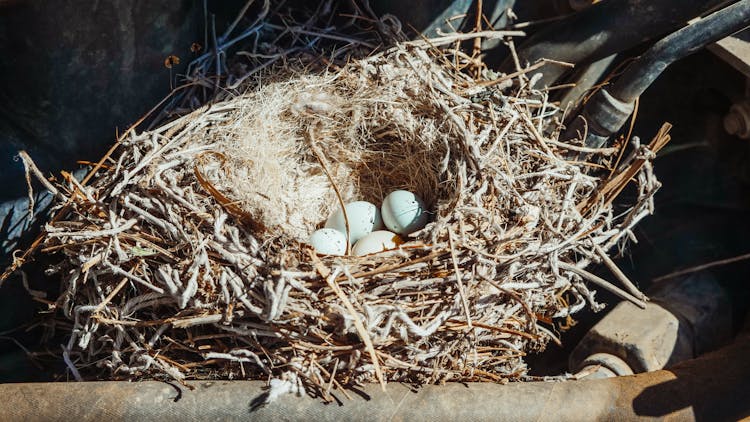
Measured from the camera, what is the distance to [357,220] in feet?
6.40

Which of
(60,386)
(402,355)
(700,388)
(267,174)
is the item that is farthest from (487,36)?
(60,386)

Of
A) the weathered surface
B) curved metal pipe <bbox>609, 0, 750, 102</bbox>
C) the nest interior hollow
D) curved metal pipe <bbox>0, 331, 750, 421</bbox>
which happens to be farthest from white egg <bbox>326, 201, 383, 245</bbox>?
curved metal pipe <bbox>609, 0, 750, 102</bbox>

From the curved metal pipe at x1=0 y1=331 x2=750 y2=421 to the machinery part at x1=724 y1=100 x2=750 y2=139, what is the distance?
683mm

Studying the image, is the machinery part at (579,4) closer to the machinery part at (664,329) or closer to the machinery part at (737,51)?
the machinery part at (737,51)

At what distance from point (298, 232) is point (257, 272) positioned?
1.11ft

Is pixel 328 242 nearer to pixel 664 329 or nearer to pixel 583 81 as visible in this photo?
pixel 583 81

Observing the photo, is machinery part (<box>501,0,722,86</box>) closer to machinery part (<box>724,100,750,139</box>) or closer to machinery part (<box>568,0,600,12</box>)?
machinery part (<box>568,0,600,12</box>)

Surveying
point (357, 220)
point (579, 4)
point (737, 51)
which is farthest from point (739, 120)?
point (357, 220)

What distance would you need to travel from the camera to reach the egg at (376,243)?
1.85 metres

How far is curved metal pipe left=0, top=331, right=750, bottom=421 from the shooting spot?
1599mm

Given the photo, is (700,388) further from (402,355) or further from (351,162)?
(351,162)

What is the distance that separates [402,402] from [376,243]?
401 millimetres

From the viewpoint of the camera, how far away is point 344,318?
5.06 ft

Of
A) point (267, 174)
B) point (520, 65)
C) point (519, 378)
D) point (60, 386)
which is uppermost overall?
point (520, 65)
